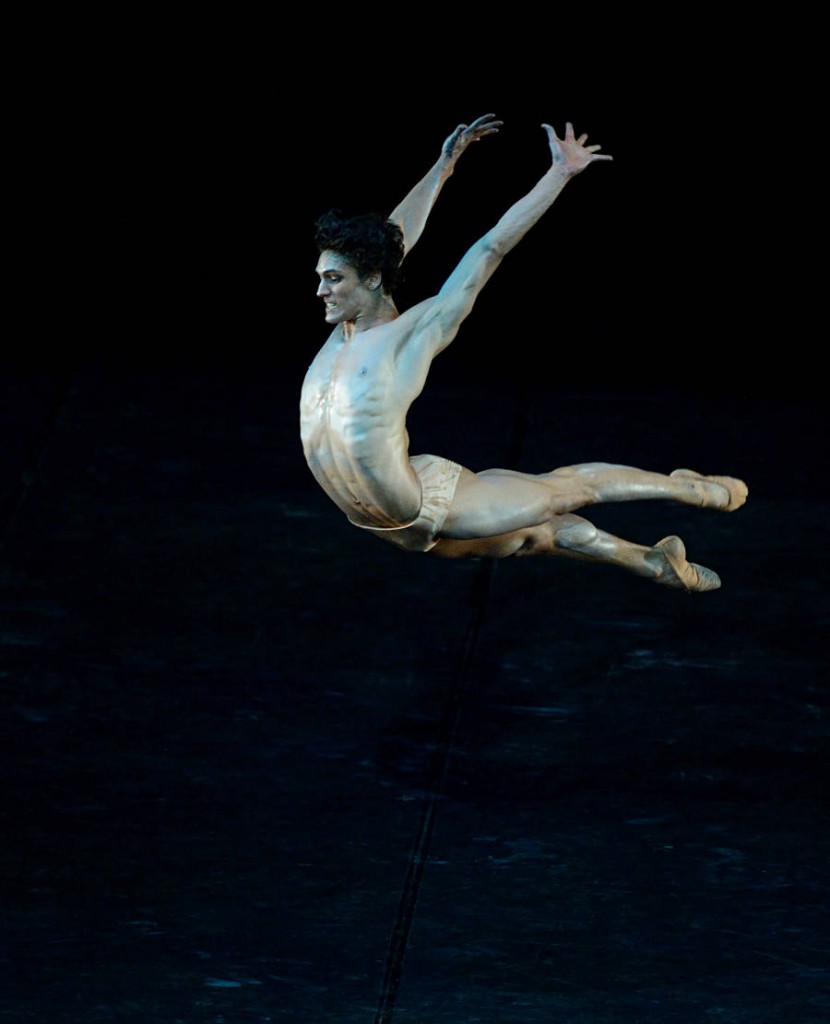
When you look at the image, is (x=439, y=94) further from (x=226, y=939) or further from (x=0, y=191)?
(x=226, y=939)

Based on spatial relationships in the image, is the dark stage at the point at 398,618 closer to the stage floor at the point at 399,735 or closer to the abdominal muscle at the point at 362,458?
the stage floor at the point at 399,735

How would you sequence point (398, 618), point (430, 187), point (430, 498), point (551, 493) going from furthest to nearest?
point (398, 618) → point (430, 187) → point (551, 493) → point (430, 498)

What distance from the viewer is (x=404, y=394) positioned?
609 centimetres

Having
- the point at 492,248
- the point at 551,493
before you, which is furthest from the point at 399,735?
the point at 492,248

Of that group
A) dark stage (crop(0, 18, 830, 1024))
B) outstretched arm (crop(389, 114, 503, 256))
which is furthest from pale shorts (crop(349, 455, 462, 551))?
dark stage (crop(0, 18, 830, 1024))

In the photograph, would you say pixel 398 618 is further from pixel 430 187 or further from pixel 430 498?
pixel 430 187

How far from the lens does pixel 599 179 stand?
9633 mm

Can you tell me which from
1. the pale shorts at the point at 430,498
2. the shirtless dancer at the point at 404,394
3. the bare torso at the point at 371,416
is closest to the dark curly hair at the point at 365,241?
the shirtless dancer at the point at 404,394

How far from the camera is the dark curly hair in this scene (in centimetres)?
608

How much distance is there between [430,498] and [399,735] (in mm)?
1287

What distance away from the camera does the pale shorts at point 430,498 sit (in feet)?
20.4

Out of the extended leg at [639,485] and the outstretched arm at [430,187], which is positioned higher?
the outstretched arm at [430,187]

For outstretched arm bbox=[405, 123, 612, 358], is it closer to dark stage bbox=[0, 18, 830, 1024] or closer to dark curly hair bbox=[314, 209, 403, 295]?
dark curly hair bbox=[314, 209, 403, 295]

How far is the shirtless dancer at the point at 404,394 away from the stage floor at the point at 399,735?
0.96 m
